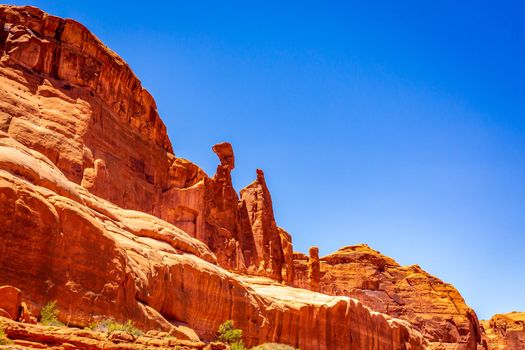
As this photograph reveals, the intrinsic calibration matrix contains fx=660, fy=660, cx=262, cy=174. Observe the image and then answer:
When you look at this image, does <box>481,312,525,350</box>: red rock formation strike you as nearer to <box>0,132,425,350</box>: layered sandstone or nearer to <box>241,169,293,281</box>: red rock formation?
<box>241,169,293,281</box>: red rock formation

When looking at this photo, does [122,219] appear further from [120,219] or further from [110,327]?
[110,327]

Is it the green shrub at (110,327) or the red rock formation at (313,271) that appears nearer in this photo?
the green shrub at (110,327)

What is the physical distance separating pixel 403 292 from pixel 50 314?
Answer: 3191 inches

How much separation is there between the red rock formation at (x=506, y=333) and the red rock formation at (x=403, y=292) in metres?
19.0

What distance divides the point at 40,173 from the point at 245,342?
13825 mm

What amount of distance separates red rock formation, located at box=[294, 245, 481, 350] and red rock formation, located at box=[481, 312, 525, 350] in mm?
19019

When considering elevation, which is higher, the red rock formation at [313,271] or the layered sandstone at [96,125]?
the layered sandstone at [96,125]

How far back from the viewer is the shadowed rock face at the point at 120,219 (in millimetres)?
18797

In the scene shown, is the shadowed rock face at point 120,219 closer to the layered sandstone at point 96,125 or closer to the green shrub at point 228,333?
the layered sandstone at point 96,125

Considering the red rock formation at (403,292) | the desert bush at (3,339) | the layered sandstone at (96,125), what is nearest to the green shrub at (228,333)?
the layered sandstone at (96,125)

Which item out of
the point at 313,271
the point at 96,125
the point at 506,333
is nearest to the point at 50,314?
the point at 96,125

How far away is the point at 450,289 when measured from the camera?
9331 centimetres

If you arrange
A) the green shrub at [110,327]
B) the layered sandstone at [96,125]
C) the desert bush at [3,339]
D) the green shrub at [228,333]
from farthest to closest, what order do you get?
the layered sandstone at [96,125] → the green shrub at [228,333] → the green shrub at [110,327] → the desert bush at [3,339]

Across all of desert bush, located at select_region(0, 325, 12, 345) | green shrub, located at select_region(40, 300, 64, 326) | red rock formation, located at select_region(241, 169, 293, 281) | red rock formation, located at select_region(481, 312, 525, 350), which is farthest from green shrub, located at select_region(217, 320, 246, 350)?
red rock formation, located at select_region(481, 312, 525, 350)
